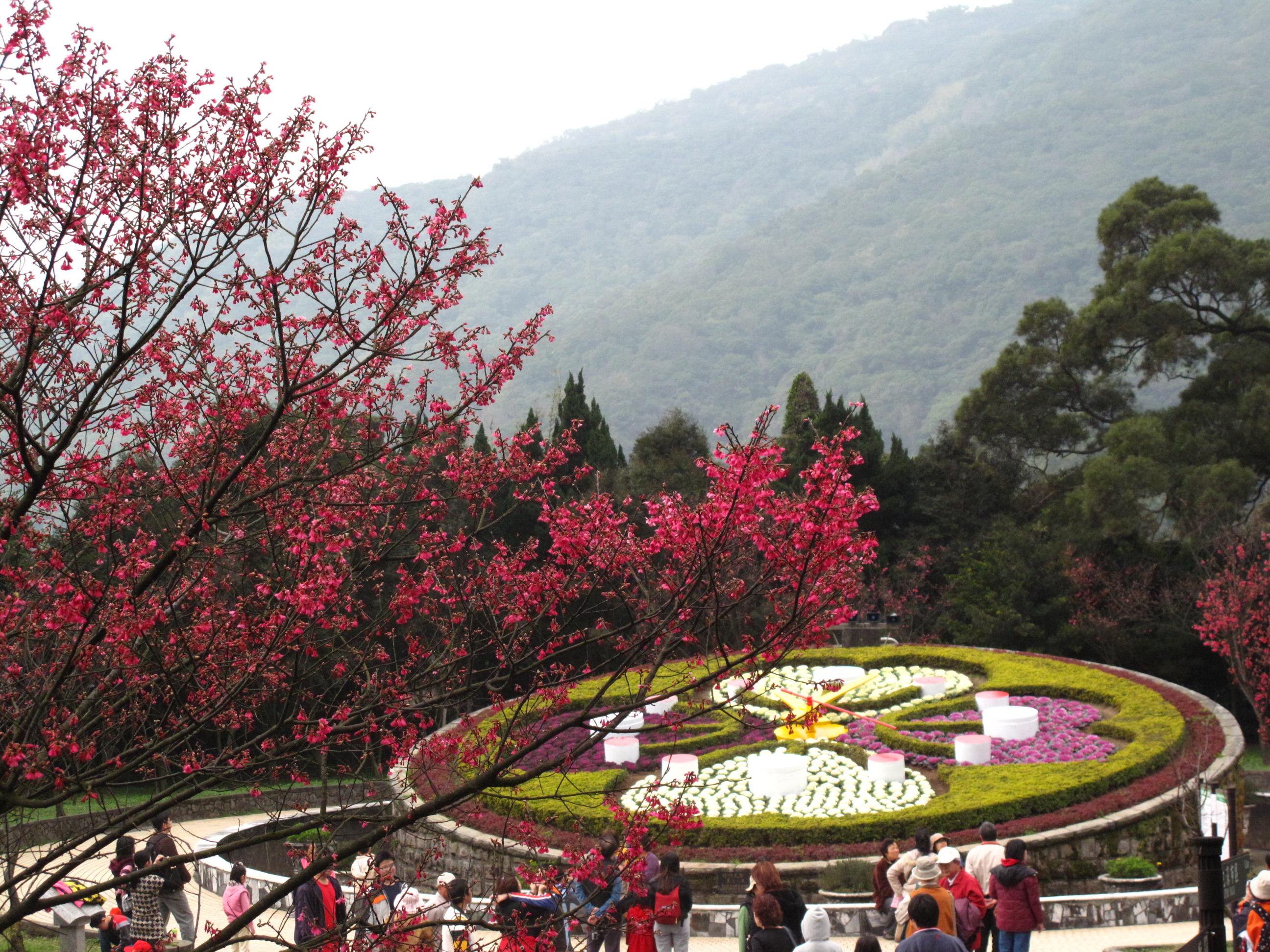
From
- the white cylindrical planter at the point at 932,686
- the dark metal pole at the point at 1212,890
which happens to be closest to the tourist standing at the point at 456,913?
the dark metal pole at the point at 1212,890

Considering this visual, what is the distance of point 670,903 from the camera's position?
7.09 metres

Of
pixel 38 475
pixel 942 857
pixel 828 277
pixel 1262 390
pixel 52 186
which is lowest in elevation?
pixel 942 857

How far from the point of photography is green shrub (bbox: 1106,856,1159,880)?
10.8 meters

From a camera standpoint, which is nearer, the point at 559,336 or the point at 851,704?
the point at 851,704

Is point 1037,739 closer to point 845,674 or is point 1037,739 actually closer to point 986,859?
point 845,674

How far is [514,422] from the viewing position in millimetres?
59281

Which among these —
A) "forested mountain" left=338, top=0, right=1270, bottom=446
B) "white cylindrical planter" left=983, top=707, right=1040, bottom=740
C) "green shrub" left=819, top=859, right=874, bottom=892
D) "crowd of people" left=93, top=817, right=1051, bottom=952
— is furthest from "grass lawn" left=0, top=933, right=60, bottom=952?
"forested mountain" left=338, top=0, right=1270, bottom=446

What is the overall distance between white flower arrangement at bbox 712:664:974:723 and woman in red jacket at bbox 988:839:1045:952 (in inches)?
288

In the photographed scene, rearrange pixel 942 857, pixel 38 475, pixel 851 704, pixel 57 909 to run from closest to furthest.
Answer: pixel 38 475, pixel 942 857, pixel 57 909, pixel 851 704

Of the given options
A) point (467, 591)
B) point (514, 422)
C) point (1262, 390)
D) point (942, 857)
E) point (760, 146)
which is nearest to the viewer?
point (467, 591)

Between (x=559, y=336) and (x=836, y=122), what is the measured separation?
76.0 meters

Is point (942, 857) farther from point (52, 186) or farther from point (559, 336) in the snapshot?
point (559, 336)

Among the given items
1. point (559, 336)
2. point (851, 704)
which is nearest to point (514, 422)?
point (559, 336)

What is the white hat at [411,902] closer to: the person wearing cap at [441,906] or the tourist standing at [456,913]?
the person wearing cap at [441,906]
